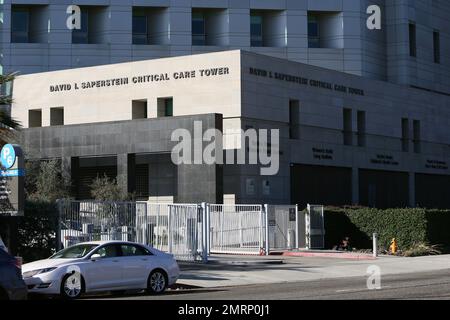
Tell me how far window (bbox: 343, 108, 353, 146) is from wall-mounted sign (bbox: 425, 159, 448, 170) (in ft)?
35.1

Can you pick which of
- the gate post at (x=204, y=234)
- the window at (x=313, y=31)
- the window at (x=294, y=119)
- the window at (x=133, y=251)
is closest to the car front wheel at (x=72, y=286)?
the window at (x=133, y=251)

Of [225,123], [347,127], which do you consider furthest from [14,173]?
[347,127]

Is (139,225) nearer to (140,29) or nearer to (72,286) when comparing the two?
(72,286)

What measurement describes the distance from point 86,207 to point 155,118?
20909mm

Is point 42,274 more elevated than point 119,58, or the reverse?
point 119,58

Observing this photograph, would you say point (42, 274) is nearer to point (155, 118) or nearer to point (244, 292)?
point (244, 292)

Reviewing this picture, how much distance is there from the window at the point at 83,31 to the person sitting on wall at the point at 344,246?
34193mm

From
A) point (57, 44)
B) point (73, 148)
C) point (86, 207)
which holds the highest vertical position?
point (57, 44)

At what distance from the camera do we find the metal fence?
2714cm

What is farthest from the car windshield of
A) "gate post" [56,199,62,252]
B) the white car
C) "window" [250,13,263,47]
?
"window" [250,13,263,47]

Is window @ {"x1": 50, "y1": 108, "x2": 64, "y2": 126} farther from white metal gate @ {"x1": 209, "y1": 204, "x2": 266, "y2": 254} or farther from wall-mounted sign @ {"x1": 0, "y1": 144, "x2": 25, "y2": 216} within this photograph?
wall-mounted sign @ {"x1": 0, "y1": 144, "x2": 25, "y2": 216}

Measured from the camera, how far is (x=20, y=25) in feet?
217

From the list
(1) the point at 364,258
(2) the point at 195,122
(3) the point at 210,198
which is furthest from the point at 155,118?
(1) the point at 364,258

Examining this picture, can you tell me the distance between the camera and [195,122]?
4606 centimetres
